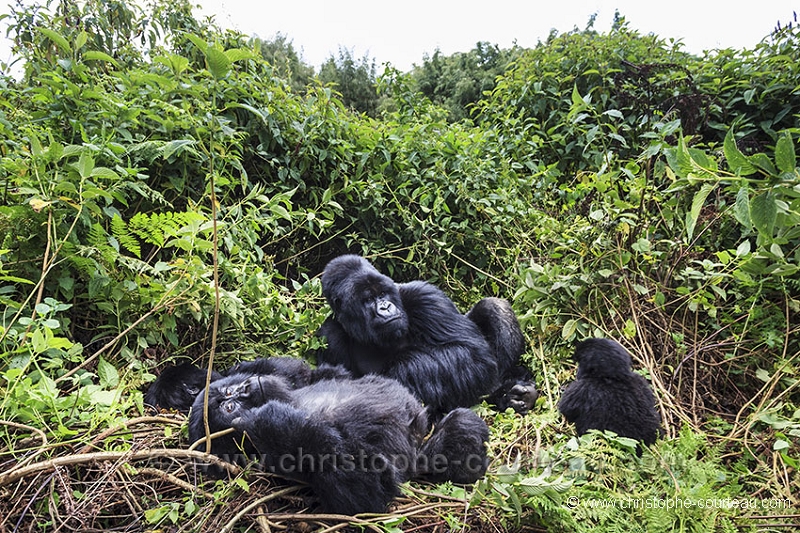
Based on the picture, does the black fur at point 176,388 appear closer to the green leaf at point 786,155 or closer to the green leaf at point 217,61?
the green leaf at point 217,61

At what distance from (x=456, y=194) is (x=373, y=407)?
2.41 meters

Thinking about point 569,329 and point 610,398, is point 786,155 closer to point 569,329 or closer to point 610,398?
point 610,398

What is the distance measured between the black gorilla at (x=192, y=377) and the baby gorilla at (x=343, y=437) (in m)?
0.15

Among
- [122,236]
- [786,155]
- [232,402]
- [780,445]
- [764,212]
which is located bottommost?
[780,445]

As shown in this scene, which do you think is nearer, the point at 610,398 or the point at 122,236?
the point at 610,398

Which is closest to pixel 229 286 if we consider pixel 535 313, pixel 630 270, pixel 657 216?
pixel 535 313

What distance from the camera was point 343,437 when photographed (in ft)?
5.66

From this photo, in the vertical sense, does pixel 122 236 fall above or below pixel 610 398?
above

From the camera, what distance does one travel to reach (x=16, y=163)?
2.19 meters

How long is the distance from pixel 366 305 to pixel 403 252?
1.38 meters

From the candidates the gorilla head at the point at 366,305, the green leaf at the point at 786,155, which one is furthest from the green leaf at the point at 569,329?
the green leaf at the point at 786,155

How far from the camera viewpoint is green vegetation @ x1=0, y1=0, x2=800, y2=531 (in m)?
1.65

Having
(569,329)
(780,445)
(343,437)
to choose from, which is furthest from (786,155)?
(343,437)
